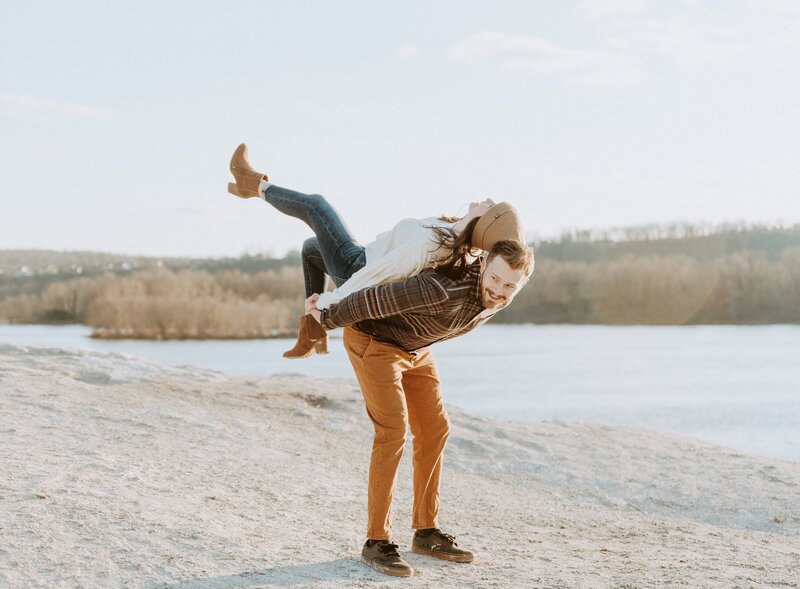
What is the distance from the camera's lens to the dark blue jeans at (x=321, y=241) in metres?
4.56

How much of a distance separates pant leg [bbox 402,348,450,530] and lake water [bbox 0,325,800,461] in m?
7.03

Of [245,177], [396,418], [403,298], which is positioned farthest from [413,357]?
[245,177]

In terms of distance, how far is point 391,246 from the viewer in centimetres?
433

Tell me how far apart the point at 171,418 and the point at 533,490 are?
3.01 metres

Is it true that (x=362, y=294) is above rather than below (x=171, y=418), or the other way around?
above

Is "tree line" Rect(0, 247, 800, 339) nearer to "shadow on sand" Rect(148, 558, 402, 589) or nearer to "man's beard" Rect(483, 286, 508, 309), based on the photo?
"shadow on sand" Rect(148, 558, 402, 589)

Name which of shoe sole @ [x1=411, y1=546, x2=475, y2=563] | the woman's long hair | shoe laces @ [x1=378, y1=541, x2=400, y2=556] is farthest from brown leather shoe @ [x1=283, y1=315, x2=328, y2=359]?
shoe sole @ [x1=411, y1=546, x2=475, y2=563]

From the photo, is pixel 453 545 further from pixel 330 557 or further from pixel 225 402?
pixel 225 402

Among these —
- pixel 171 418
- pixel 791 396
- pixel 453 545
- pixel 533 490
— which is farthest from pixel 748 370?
pixel 453 545

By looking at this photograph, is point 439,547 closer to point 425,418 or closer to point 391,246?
point 425,418

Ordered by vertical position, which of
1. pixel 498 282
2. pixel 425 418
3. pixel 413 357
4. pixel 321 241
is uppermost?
pixel 321 241

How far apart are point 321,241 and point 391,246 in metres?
0.52

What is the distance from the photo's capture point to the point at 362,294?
13.5 feet

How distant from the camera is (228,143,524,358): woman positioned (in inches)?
162
